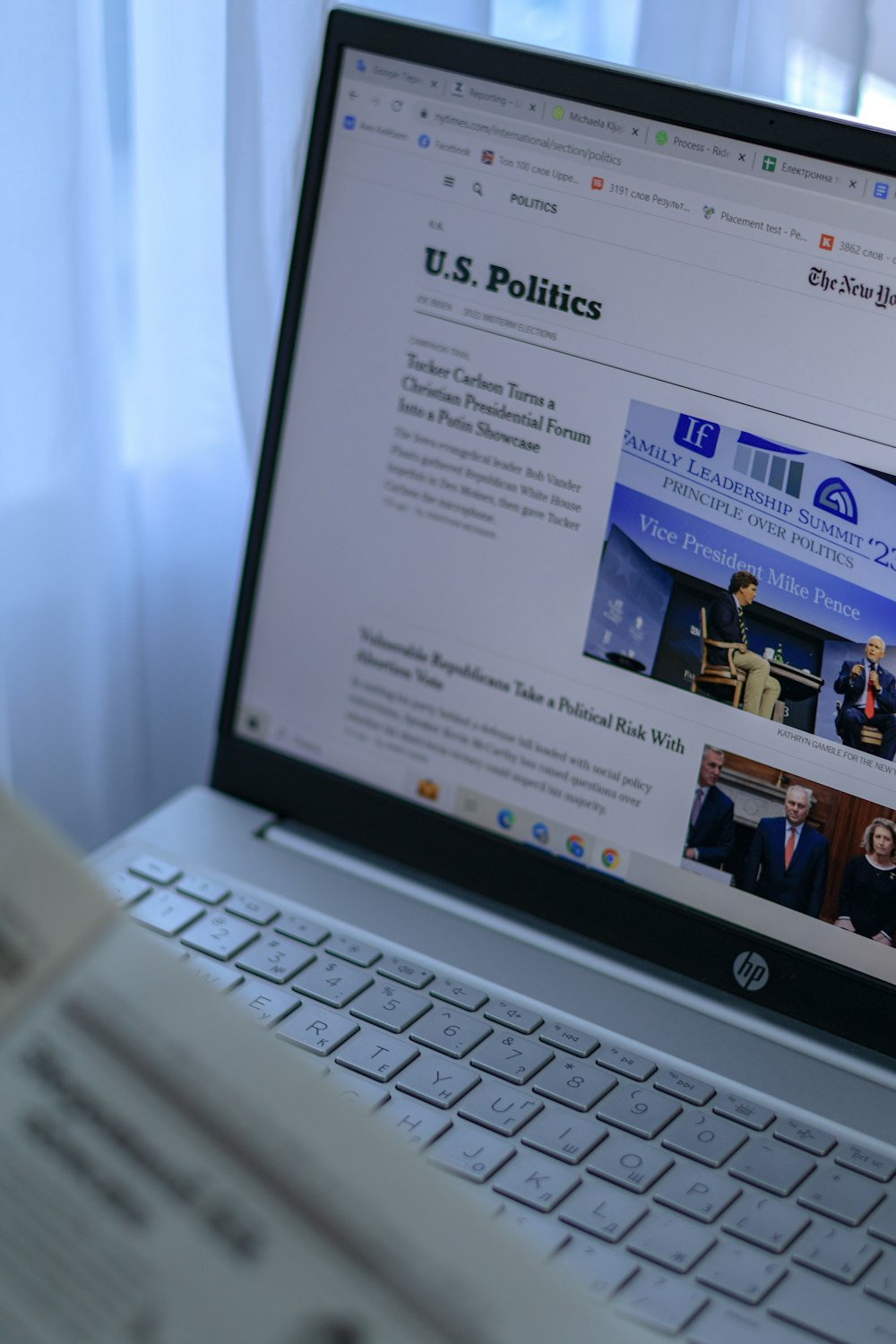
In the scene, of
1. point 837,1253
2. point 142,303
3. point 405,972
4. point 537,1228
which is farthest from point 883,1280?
point 142,303

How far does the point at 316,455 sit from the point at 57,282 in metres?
0.20

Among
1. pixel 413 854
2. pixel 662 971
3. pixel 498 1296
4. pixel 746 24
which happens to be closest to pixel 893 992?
pixel 662 971

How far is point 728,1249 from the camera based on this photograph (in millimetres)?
465

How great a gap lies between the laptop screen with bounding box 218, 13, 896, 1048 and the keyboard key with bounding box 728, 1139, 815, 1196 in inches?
3.2

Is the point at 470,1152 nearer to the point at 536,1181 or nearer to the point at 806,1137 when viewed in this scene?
the point at 536,1181

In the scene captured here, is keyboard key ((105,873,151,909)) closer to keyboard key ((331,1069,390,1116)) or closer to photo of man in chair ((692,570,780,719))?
keyboard key ((331,1069,390,1116))

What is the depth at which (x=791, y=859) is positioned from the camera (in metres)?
0.55

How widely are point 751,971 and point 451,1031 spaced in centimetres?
14

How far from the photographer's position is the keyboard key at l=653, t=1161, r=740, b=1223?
48cm

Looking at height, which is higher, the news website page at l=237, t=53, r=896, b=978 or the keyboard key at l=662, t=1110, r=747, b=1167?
the news website page at l=237, t=53, r=896, b=978

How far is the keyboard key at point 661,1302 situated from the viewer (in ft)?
1.42

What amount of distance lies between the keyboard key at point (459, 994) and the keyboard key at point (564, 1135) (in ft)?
0.22

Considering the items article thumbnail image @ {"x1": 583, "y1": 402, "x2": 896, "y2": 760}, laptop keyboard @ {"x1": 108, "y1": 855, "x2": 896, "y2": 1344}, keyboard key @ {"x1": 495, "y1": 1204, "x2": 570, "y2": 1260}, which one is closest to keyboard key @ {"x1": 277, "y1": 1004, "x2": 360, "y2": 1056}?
laptop keyboard @ {"x1": 108, "y1": 855, "x2": 896, "y2": 1344}

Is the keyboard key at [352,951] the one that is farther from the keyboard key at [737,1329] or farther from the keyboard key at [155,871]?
the keyboard key at [737,1329]
